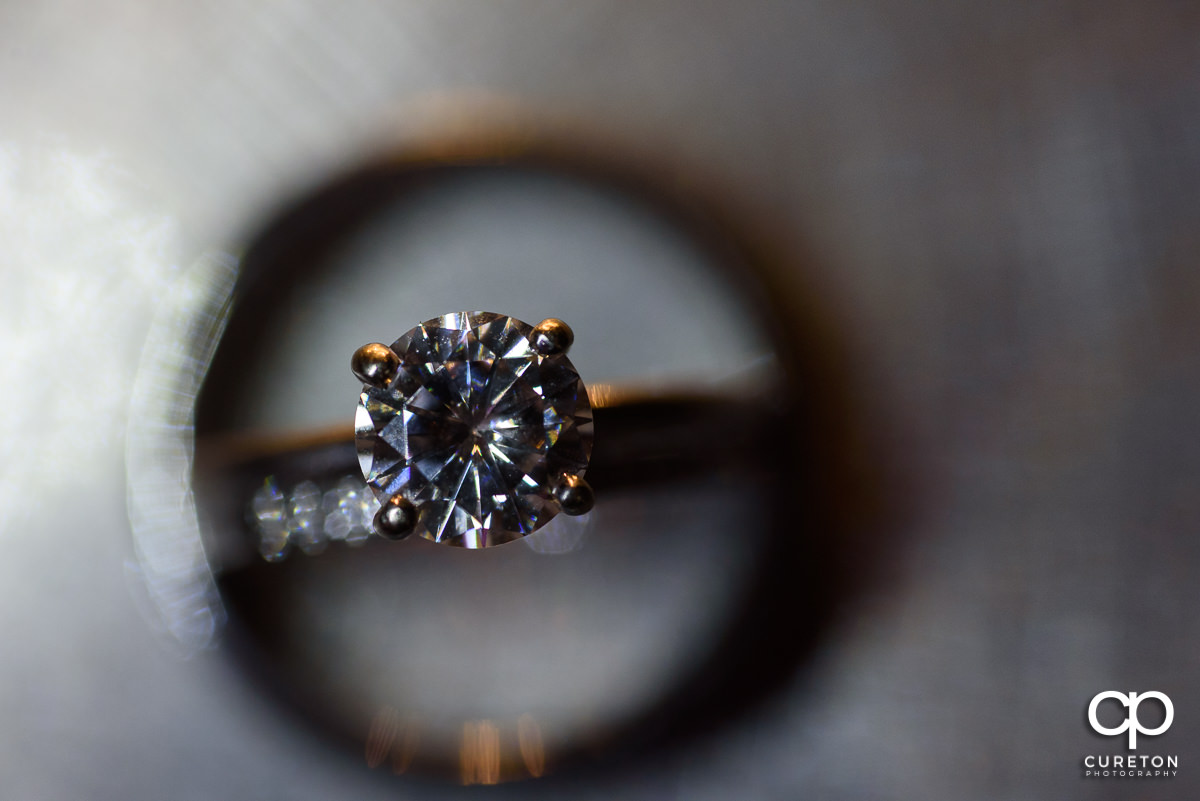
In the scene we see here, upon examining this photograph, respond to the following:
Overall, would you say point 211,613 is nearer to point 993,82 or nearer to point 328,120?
point 328,120

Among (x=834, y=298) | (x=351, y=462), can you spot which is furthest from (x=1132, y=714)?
(x=351, y=462)

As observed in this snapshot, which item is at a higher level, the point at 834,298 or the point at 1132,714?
the point at 834,298

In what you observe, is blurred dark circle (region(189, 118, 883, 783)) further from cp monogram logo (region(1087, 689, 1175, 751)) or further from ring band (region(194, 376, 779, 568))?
cp monogram logo (region(1087, 689, 1175, 751))

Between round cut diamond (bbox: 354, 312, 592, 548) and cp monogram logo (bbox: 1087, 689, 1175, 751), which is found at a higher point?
round cut diamond (bbox: 354, 312, 592, 548)

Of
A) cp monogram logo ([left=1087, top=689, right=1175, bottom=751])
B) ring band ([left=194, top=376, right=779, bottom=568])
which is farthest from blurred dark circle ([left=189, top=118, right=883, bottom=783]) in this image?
cp monogram logo ([left=1087, top=689, right=1175, bottom=751])

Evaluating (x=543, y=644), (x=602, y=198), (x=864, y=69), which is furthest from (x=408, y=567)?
(x=864, y=69)

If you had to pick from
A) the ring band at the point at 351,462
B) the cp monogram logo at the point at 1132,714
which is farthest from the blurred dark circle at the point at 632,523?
the cp monogram logo at the point at 1132,714

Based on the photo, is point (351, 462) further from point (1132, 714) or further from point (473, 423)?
point (1132, 714)
